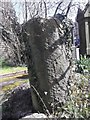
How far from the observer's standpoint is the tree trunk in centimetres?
320

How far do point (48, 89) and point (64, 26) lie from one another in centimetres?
93

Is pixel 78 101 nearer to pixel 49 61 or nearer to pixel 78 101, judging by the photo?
pixel 78 101

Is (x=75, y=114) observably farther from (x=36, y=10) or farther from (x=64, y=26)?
(x=36, y=10)

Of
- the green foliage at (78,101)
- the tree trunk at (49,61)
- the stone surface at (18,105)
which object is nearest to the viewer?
the green foliage at (78,101)

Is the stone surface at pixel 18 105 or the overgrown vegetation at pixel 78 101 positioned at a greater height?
the overgrown vegetation at pixel 78 101

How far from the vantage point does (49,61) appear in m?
3.21

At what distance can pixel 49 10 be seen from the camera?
12633 mm

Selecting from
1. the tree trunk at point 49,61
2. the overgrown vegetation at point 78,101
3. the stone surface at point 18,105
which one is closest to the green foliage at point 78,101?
the overgrown vegetation at point 78,101

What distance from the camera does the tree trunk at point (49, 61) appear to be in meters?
3.20

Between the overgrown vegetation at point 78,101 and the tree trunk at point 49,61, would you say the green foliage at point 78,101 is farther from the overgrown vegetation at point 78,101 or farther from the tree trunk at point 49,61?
the tree trunk at point 49,61

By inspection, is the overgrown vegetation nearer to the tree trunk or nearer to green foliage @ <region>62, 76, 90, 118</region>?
green foliage @ <region>62, 76, 90, 118</region>

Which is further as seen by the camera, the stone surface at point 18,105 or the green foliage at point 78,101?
the stone surface at point 18,105

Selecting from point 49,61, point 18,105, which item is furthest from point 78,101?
point 18,105

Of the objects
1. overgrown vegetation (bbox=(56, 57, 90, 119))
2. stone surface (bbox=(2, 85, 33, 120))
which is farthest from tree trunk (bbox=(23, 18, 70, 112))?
stone surface (bbox=(2, 85, 33, 120))
